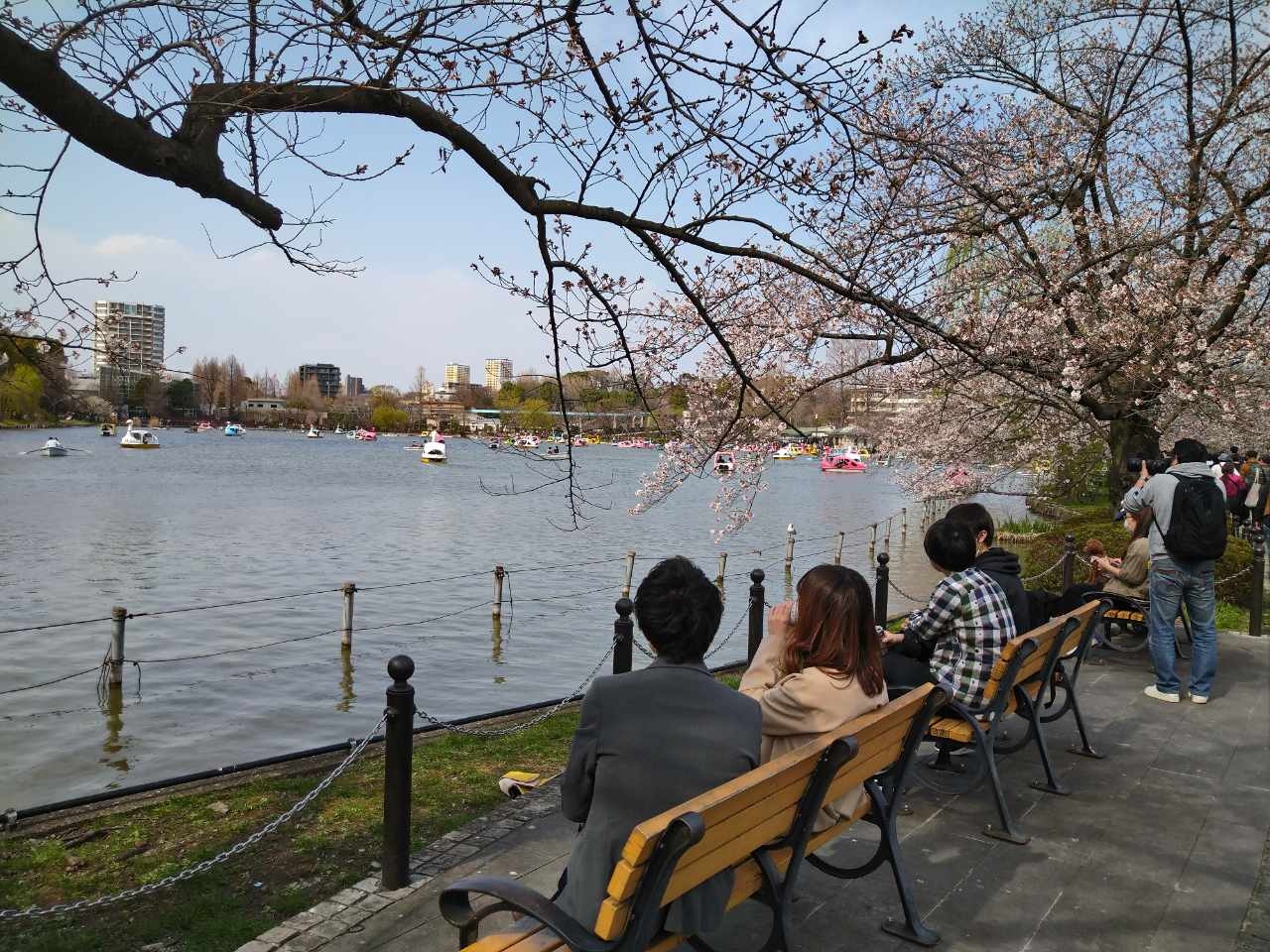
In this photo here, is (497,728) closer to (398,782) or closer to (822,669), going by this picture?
(398,782)

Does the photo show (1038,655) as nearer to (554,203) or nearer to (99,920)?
(554,203)

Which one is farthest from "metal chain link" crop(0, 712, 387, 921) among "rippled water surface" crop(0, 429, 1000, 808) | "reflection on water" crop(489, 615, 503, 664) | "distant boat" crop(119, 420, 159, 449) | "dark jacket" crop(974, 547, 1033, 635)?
"distant boat" crop(119, 420, 159, 449)

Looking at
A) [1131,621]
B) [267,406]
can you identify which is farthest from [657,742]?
[267,406]

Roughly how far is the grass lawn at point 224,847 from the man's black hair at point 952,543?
10.5 ft

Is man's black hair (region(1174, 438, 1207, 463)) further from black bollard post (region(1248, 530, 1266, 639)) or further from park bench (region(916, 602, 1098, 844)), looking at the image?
black bollard post (region(1248, 530, 1266, 639))

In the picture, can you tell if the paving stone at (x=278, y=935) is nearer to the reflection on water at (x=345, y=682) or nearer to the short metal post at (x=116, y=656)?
the reflection on water at (x=345, y=682)

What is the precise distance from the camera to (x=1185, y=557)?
7578 mm

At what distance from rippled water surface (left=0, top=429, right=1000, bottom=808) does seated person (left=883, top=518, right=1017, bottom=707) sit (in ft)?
11.9

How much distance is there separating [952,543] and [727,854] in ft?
9.47

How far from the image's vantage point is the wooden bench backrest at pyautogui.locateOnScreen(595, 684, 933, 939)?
2506 millimetres

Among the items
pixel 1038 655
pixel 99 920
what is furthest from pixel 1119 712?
pixel 99 920

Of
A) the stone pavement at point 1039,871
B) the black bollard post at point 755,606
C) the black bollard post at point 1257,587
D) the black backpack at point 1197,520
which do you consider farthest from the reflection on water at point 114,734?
the black bollard post at point 1257,587

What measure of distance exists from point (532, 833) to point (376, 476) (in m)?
59.3

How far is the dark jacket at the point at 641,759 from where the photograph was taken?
A: 282 cm
